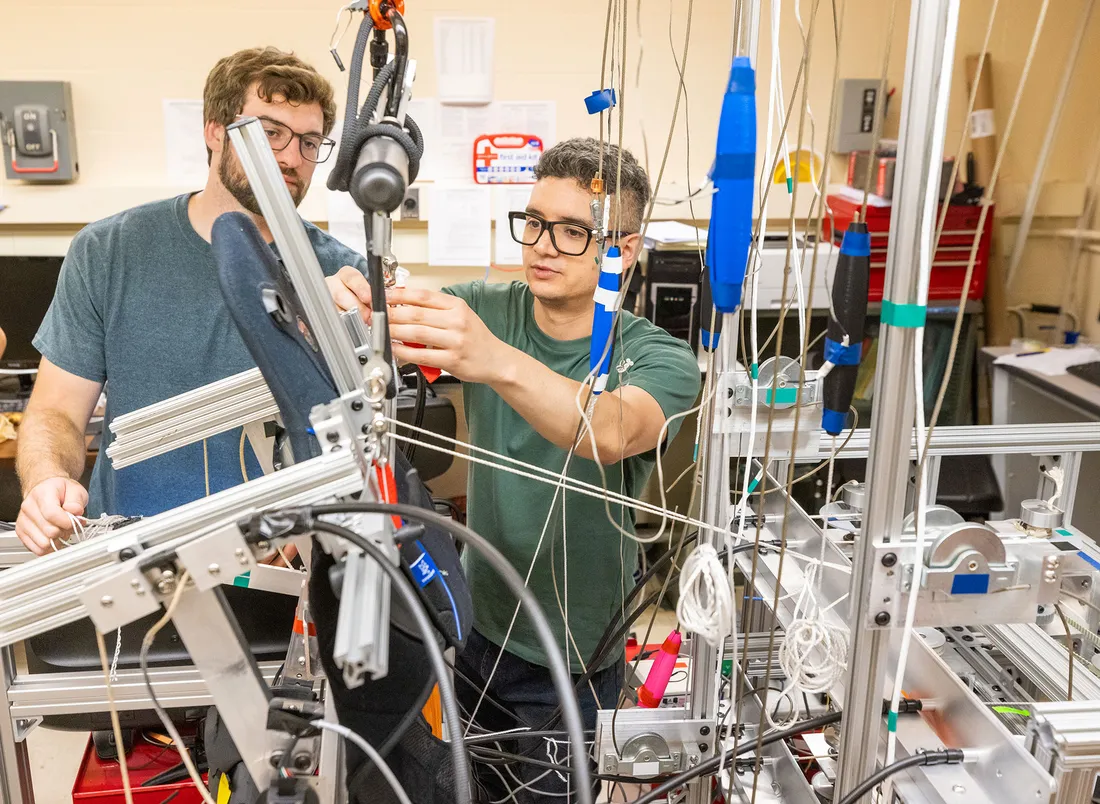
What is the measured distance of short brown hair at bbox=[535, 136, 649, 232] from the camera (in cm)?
149

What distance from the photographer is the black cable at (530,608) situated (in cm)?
57

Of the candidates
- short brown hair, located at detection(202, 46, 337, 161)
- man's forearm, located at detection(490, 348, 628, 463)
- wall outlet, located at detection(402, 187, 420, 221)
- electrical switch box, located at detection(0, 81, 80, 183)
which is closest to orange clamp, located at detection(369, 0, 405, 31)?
man's forearm, located at detection(490, 348, 628, 463)

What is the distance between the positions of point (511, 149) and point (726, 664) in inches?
94.0

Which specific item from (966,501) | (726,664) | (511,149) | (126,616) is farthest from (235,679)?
(511,149)

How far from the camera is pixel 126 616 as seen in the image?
68 cm

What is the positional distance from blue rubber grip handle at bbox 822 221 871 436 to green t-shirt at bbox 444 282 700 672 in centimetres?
56

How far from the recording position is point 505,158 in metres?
3.29

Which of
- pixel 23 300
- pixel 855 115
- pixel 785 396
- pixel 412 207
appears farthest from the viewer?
pixel 855 115

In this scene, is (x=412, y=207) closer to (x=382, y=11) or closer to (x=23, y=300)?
(x=23, y=300)

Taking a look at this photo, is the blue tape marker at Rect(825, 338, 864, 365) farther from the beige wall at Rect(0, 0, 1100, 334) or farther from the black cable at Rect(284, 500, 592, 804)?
the beige wall at Rect(0, 0, 1100, 334)

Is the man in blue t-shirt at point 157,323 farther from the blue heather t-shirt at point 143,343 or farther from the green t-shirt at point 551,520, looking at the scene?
the green t-shirt at point 551,520

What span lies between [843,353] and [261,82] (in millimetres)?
1316

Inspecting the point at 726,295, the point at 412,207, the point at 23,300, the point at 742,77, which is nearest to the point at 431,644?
the point at 726,295

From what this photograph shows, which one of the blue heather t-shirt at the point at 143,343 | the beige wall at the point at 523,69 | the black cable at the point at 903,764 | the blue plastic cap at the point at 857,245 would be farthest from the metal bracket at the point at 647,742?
the beige wall at the point at 523,69
